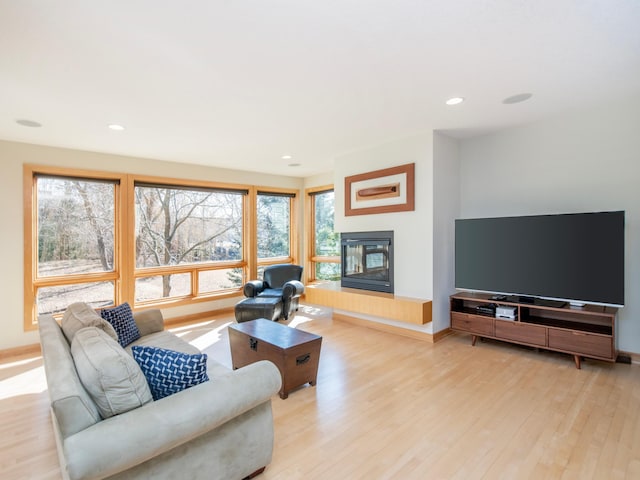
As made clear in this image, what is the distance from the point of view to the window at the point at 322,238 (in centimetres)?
612

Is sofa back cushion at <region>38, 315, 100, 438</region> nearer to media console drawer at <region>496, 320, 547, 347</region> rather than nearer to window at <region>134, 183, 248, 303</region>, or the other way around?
window at <region>134, 183, 248, 303</region>

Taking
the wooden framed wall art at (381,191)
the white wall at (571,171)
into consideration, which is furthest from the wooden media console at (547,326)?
the wooden framed wall art at (381,191)

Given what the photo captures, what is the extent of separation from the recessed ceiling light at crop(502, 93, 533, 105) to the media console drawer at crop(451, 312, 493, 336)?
2239mm

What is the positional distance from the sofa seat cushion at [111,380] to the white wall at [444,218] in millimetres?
3314

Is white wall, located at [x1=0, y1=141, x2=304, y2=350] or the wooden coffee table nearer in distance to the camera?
the wooden coffee table

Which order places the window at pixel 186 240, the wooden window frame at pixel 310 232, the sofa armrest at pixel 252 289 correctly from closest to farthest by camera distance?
the window at pixel 186 240
the sofa armrest at pixel 252 289
the wooden window frame at pixel 310 232

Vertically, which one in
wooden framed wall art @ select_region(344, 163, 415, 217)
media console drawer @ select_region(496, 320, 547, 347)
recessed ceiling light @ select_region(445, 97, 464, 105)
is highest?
recessed ceiling light @ select_region(445, 97, 464, 105)

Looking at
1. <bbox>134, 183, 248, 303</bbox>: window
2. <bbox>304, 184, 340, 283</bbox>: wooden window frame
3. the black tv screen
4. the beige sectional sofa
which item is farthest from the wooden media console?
<bbox>134, 183, 248, 303</bbox>: window

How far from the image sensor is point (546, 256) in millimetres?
3328

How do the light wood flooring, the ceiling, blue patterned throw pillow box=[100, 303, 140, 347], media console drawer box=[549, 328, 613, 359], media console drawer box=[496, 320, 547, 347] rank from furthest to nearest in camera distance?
media console drawer box=[496, 320, 547, 347]
media console drawer box=[549, 328, 613, 359]
blue patterned throw pillow box=[100, 303, 140, 347]
the light wood flooring
the ceiling

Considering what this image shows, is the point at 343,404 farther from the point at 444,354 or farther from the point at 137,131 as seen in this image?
the point at 137,131

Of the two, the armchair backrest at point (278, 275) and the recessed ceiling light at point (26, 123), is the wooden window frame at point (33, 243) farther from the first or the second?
the armchair backrest at point (278, 275)

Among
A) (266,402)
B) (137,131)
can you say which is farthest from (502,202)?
(137,131)

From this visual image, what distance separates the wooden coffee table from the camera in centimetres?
268
